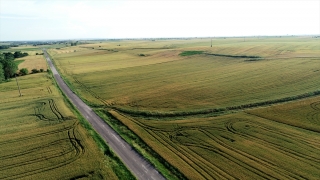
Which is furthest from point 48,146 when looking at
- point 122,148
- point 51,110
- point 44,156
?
point 51,110

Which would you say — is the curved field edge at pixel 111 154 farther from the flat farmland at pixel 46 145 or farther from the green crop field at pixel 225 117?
the green crop field at pixel 225 117

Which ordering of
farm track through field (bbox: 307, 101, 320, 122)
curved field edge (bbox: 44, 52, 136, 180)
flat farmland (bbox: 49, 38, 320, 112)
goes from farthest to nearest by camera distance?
flat farmland (bbox: 49, 38, 320, 112)
farm track through field (bbox: 307, 101, 320, 122)
curved field edge (bbox: 44, 52, 136, 180)

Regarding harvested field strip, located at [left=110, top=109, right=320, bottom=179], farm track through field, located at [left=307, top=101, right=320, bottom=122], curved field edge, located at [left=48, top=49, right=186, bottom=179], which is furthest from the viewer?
farm track through field, located at [left=307, top=101, right=320, bottom=122]

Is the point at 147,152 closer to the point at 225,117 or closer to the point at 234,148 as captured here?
the point at 234,148

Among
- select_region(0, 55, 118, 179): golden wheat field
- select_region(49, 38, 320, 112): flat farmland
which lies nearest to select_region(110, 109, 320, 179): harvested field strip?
select_region(0, 55, 118, 179): golden wheat field

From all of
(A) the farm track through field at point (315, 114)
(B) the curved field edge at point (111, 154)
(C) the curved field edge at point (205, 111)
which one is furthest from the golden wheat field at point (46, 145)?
(A) the farm track through field at point (315, 114)

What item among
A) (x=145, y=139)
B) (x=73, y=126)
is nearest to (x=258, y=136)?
(x=145, y=139)

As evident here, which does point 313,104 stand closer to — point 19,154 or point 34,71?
point 19,154

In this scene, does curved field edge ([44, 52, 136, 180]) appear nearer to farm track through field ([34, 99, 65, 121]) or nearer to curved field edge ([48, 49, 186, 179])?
curved field edge ([48, 49, 186, 179])
